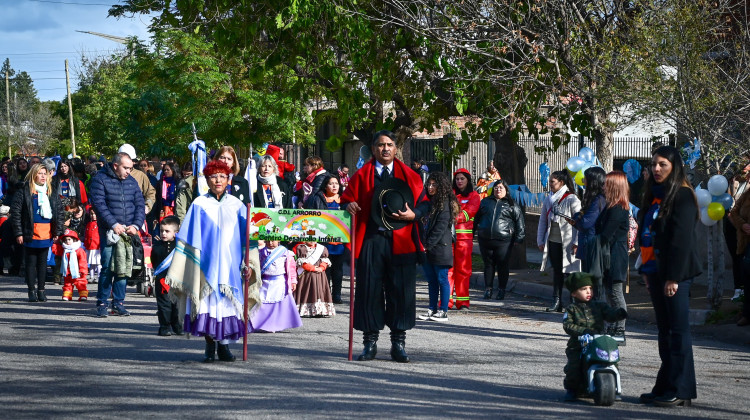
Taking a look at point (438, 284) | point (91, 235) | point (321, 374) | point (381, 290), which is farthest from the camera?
point (91, 235)

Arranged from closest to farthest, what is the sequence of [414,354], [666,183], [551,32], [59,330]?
[666,183] < [414,354] < [59,330] < [551,32]

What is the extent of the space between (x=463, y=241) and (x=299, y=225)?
4.79 m

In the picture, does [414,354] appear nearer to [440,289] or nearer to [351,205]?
[351,205]

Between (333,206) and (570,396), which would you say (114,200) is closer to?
(333,206)

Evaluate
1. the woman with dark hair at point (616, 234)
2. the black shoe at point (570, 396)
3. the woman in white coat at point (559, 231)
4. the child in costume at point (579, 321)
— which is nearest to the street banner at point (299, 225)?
the child in costume at point (579, 321)

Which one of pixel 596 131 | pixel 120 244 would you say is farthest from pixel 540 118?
pixel 120 244

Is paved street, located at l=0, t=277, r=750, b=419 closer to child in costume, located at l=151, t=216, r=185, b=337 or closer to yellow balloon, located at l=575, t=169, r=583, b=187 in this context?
child in costume, located at l=151, t=216, r=185, b=337

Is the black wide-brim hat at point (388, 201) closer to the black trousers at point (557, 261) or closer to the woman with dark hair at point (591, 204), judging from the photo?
the woman with dark hair at point (591, 204)

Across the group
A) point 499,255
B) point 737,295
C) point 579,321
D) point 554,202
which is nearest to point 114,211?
point 554,202

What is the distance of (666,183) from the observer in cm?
742

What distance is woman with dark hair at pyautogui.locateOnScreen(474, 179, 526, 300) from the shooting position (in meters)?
14.8

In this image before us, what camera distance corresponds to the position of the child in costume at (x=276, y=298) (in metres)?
11.1

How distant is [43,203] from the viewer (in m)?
14.3

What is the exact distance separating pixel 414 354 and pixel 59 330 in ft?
13.6
